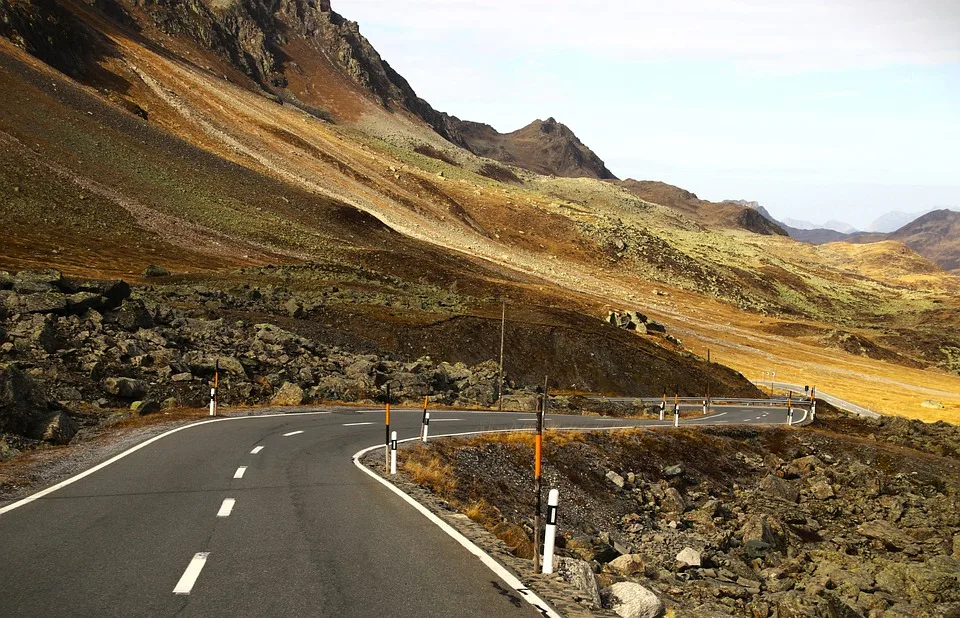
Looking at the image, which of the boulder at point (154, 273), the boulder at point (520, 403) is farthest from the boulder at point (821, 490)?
the boulder at point (154, 273)

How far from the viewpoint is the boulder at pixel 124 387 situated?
84.8 ft

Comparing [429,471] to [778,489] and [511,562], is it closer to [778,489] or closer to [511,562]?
[511,562]

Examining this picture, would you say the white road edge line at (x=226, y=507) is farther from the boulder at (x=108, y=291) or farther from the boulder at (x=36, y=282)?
the boulder at (x=36, y=282)

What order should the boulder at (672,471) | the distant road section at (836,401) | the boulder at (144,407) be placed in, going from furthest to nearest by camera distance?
the distant road section at (836,401), the boulder at (672,471), the boulder at (144,407)

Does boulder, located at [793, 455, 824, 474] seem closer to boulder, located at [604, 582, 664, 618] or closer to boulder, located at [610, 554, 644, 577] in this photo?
boulder, located at [610, 554, 644, 577]

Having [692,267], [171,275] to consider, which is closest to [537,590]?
[171,275]

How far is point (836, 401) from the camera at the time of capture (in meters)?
60.7

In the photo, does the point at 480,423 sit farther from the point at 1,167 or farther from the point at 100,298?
the point at 1,167

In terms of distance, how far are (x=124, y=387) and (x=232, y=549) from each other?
19.4m

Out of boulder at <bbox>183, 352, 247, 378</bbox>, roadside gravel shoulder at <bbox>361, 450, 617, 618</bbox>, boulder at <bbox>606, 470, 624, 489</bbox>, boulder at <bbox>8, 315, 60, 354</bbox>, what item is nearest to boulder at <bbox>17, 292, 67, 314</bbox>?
boulder at <bbox>8, 315, 60, 354</bbox>

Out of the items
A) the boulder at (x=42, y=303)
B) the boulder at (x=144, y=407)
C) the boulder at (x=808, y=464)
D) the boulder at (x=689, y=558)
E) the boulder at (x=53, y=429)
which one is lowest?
the boulder at (x=808, y=464)

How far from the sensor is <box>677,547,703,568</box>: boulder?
65.7 feet

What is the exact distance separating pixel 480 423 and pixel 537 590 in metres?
20.6

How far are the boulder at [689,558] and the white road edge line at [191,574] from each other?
48.2ft
